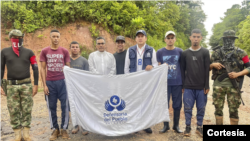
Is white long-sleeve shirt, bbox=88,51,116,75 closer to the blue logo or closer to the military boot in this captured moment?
the blue logo

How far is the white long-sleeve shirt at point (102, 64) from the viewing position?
4.36m

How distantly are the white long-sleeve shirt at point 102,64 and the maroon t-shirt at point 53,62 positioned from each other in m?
0.76

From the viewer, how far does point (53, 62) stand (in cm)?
384

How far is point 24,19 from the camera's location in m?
11.6

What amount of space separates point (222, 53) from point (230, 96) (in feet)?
3.25

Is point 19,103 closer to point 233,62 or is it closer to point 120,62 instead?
point 120,62

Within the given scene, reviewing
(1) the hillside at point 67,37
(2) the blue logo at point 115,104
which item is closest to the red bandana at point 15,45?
(2) the blue logo at point 115,104

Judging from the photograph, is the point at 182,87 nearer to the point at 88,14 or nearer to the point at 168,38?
the point at 168,38

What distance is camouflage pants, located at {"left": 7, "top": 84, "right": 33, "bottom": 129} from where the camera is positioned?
144 inches

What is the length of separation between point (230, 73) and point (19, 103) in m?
4.67

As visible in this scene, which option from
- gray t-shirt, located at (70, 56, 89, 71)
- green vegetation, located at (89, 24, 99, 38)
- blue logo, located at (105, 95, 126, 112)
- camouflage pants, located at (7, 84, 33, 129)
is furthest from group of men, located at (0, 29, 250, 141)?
green vegetation, located at (89, 24, 99, 38)

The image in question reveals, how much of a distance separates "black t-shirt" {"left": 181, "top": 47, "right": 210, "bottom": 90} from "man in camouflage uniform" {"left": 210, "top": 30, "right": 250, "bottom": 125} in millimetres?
235

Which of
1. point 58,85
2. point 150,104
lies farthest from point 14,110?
point 150,104

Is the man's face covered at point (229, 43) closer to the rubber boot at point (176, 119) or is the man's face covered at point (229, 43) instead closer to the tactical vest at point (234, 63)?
the tactical vest at point (234, 63)
